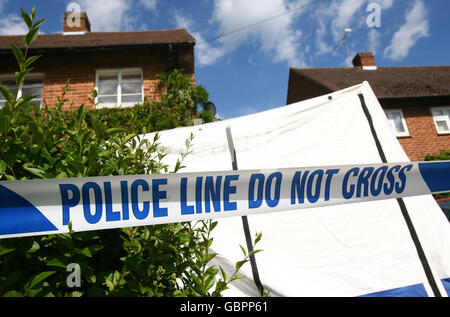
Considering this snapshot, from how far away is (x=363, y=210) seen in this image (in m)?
2.82

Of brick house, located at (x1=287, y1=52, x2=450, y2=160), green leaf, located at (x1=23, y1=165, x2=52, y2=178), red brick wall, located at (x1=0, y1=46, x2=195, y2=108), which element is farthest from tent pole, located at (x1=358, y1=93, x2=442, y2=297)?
brick house, located at (x1=287, y1=52, x2=450, y2=160)

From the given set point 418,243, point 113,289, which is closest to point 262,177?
point 113,289

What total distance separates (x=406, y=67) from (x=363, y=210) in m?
18.7

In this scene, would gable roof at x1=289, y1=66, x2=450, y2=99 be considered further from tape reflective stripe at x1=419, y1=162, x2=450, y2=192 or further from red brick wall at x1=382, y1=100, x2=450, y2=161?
tape reflective stripe at x1=419, y1=162, x2=450, y2=192

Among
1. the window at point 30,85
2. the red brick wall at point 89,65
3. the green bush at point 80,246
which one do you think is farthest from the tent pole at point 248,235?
the window at point 30,85

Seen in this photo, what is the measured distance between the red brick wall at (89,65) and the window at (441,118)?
13512mm

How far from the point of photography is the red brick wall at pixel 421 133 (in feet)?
38.8

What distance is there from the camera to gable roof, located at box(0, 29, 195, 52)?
23.7 ft

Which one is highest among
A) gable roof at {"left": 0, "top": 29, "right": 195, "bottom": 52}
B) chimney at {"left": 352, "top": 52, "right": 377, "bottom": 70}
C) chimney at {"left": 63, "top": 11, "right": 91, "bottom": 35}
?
chimney at {"left": 352, "top": 52, "right": 377, "bottom": 70}

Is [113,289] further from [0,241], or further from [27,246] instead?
[0,241]

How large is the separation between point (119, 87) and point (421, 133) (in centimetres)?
1441

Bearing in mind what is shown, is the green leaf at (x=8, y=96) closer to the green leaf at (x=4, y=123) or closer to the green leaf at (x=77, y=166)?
the green leaf at (x=4, y=123)

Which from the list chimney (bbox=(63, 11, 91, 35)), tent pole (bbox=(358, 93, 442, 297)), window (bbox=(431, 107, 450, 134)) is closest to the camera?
tent pole (bbox=(358, 93, 442, 297))

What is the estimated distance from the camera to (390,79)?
14281mm
